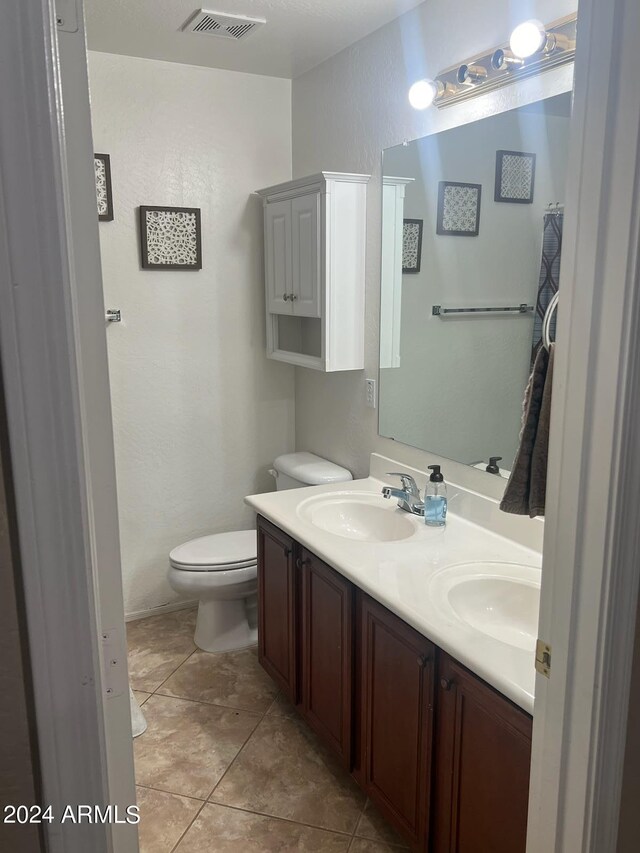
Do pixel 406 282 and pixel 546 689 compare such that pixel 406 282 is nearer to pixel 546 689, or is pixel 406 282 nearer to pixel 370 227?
pixel 370 227

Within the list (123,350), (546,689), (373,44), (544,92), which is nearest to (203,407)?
(123,350)

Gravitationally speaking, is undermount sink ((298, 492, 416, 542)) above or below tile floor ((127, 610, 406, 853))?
above

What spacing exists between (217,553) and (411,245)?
1527mm

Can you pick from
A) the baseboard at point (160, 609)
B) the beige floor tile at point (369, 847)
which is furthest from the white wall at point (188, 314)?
the beige floor tile at point (369, 847)

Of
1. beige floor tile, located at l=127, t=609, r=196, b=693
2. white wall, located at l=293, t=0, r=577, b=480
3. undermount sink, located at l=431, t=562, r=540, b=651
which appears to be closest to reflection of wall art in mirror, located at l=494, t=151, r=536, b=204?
white wall, located at l=293, t=0, r=577, b=480

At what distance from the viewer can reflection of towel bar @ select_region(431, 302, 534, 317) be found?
2.14 metres

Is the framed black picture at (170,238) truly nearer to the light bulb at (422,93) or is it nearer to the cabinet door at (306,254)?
the cabinet door at (306,254)

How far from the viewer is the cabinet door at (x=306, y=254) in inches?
112

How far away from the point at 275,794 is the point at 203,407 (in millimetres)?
1774

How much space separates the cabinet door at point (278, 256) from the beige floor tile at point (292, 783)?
5.75 ft

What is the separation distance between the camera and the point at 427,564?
2031mm

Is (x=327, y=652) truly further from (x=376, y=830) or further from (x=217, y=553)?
(x=217, y=553)

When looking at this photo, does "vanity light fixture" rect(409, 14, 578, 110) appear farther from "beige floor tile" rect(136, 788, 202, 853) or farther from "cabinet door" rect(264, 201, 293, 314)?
"beige floor tile" rect(136, 788, 202, 853)

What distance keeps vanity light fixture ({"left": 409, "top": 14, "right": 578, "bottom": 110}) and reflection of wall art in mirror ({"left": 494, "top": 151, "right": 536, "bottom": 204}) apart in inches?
8.2
